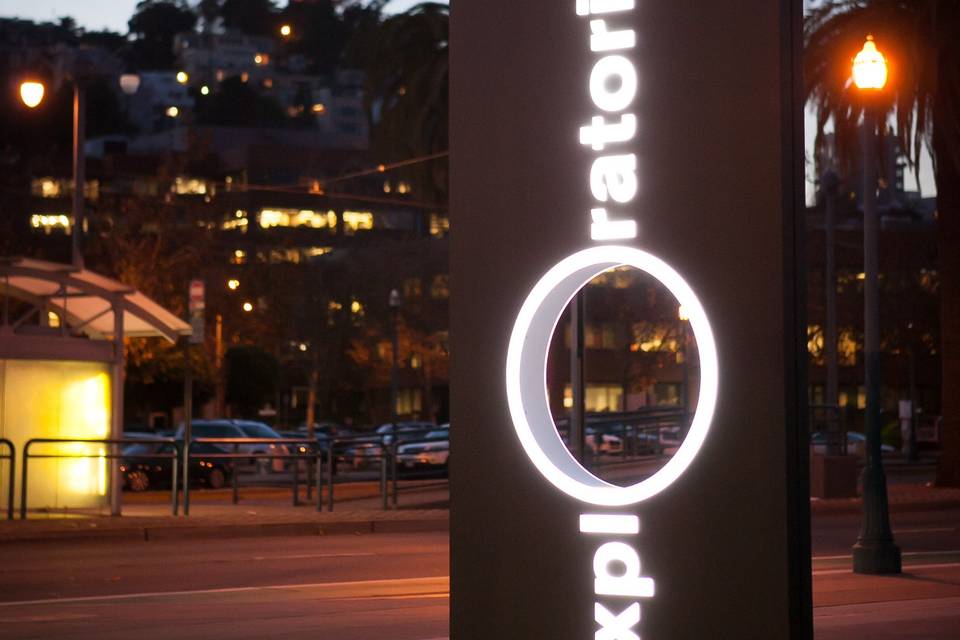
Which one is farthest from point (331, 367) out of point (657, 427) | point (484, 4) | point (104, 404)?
point (484, 4)

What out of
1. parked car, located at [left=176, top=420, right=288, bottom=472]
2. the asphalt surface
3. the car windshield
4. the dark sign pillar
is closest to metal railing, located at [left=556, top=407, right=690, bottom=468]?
the asphalt surface

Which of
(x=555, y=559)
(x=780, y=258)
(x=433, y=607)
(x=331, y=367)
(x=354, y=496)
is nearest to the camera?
(x=780, y=258)

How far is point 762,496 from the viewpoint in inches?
197

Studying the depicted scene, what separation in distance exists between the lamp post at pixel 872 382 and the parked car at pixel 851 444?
368 centimetres

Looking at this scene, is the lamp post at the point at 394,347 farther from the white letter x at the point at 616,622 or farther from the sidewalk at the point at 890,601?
the white letter x at the point at 616,622

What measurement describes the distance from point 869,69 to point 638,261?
1192 centimetres

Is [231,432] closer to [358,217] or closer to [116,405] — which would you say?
[116,405]

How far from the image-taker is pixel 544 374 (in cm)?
554

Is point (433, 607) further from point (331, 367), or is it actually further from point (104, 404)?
point (331, 367)

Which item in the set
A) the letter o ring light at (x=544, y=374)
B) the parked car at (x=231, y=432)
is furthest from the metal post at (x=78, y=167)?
the letter o ring light at (x=544, y=374)

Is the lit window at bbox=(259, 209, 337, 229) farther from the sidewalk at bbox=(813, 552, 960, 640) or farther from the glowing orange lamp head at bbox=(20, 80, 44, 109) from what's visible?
Answer: the sidewalk at bbox=(813, 552, 960, 640)

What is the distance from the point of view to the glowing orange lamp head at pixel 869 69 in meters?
16.2

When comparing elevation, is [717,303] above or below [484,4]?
below

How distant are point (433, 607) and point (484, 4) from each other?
790 centimetres
